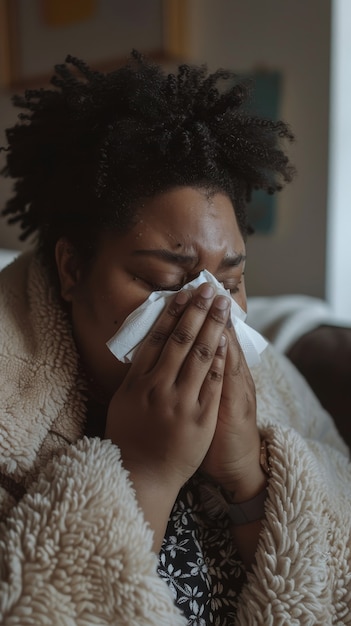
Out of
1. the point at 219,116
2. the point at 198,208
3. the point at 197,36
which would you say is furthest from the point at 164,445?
the point at 197,36

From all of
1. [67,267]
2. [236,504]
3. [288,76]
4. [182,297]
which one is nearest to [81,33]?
[288,76]

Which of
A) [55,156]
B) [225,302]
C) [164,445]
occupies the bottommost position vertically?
[164,445]

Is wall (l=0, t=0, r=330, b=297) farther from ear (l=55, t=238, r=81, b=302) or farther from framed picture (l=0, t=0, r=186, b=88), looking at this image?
ear (l=55, t=238, r=81, b=302)

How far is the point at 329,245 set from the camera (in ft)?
5.18

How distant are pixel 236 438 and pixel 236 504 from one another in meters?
0.08

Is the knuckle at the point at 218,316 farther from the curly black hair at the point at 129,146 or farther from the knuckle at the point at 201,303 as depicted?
the curly black hair at the point at 129,146

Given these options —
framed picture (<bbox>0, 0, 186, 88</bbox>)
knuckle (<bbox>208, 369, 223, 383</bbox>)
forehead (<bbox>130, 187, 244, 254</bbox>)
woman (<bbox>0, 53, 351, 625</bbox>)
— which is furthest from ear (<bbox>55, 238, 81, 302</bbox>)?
framed picture (<bbox>0, 0, 186, 88</bbox>)

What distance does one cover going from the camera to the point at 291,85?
159 centimetres

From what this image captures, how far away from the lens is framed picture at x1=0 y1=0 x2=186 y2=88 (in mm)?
1698

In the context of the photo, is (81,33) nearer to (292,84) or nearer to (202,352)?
(292,84)

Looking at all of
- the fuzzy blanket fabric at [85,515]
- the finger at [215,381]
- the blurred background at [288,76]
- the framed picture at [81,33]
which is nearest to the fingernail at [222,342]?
the finger at [215,381]

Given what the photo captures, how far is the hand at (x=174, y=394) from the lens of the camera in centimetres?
67

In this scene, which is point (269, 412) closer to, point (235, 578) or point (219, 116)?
point (235, 578)

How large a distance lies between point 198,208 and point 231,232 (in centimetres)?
5
